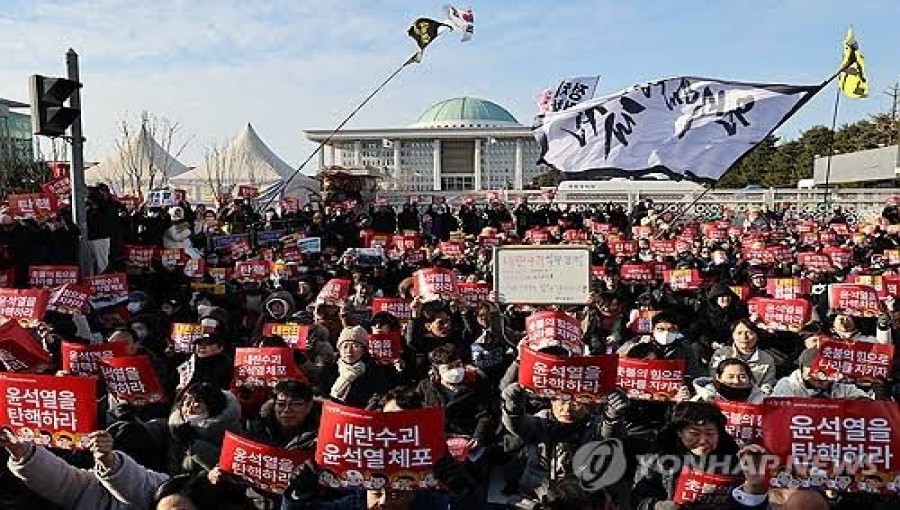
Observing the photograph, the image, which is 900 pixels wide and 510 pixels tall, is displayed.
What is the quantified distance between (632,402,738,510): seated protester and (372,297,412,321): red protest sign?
421 centimetres

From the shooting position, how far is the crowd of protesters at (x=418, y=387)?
147 inches

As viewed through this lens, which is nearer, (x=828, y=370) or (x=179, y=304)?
(x=828, y=370)

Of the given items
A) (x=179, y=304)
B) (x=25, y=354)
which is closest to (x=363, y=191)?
(x=179, y=304)

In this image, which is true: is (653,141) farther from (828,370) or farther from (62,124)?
(62,124)

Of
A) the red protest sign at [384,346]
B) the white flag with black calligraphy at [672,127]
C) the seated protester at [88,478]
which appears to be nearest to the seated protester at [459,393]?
the red protest sign at [384,346]

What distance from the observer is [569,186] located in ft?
130

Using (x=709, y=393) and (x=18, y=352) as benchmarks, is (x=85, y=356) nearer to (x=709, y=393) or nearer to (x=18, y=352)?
(x=18, y=352)

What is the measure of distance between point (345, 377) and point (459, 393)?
84 cm

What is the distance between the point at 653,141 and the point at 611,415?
4.35m

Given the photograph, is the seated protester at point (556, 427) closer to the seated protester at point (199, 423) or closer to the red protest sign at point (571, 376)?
the red protest sign at point (571, 376)

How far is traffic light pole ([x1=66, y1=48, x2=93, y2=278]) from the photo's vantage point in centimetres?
846

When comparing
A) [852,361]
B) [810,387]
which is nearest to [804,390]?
[810,387]

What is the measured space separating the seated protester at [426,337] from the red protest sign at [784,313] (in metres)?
2.56

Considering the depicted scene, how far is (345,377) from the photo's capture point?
581 cm
